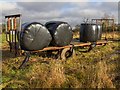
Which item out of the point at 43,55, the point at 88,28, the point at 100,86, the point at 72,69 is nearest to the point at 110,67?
the point at 72,69

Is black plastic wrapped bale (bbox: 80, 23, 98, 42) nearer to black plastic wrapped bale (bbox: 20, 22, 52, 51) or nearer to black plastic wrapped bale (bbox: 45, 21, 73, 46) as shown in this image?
black plastic wrapped bale (bbox: 45, 21, 73, 46)

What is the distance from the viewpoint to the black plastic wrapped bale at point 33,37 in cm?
834

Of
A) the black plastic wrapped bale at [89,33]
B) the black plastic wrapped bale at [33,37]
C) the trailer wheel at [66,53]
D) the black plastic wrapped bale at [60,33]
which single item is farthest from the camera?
the black plastic wrapped bale at [89,33]

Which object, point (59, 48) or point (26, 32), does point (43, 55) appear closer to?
point (59, 48)

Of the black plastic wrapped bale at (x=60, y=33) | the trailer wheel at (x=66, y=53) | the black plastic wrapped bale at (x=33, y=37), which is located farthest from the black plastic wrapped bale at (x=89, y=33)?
the black plastic wrapped bale at (x=33, y=37)

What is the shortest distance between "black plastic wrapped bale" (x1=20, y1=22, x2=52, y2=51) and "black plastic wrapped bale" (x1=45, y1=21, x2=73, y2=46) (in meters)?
0.51

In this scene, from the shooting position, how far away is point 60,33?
9398mm

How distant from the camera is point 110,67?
702 centimetres

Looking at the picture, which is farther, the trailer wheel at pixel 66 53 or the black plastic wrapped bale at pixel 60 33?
the trailer wheel at pixel 66 53

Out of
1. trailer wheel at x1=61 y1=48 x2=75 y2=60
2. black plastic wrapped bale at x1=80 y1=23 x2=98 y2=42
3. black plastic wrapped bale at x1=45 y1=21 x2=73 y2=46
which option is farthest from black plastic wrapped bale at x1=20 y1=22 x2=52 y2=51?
black plastic wrapped bale at x1=80 y1=23 x2=98 y2=42

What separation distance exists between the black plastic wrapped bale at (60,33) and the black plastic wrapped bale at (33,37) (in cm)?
51

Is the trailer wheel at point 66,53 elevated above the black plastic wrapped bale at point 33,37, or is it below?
below

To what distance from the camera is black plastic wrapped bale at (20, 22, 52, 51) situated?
834 centimetres

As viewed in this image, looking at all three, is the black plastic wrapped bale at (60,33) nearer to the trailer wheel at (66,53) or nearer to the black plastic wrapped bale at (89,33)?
the trailer wheel at (66,53)
